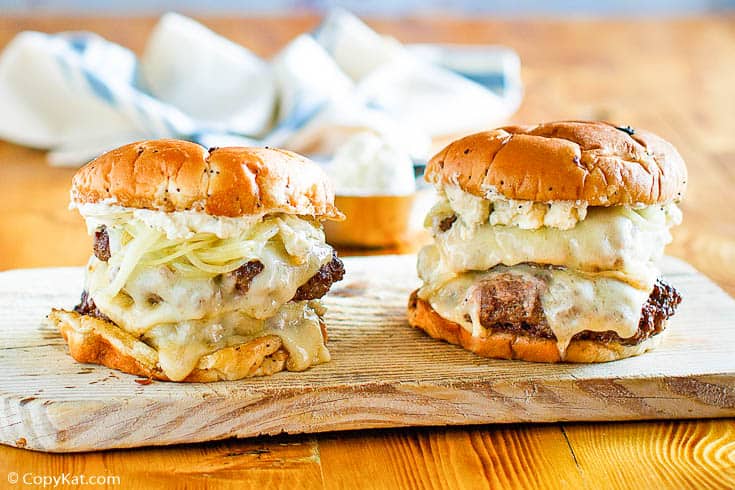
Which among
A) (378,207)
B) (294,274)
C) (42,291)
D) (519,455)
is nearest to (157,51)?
(378,207)

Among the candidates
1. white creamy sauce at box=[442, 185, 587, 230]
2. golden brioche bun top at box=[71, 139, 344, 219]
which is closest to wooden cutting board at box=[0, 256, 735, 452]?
white creamy sauce at box=[442, 185, 587, 230]

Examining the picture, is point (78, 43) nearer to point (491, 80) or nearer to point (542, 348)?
point (491, 80)

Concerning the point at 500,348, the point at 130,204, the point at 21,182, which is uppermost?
the point at 130,204

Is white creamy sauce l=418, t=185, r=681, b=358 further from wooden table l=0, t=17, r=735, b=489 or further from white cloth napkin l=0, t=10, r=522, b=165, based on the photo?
white cloth napkin l=0, t=10, r=522, b=165

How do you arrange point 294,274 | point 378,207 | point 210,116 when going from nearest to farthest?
point 294,274
point 378,207
point 210,116

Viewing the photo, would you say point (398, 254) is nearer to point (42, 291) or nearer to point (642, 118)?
point (42, 291)

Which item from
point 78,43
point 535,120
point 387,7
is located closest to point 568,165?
point 535,120

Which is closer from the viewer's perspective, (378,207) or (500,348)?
(500,348)

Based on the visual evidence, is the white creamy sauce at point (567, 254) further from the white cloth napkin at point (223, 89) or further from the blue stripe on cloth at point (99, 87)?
the blue stripe on cloth at point (99, 87)
